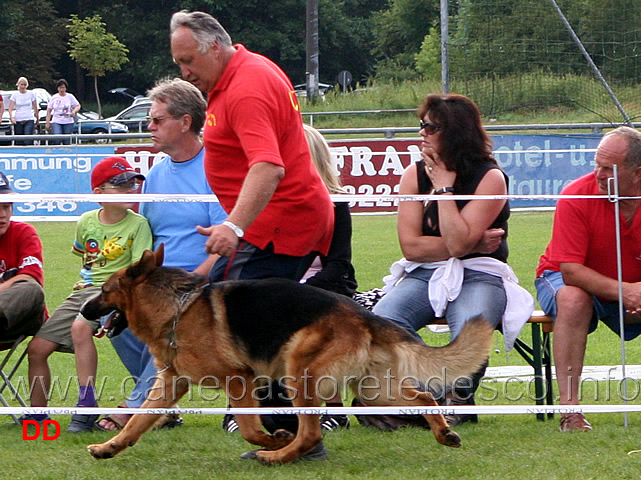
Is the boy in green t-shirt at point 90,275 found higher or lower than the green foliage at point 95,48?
lower

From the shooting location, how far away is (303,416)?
430 centimetres

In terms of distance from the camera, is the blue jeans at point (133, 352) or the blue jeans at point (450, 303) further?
the blue jeans at point (133, 352)

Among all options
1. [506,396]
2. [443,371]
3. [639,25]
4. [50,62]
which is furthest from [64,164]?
[50,62]

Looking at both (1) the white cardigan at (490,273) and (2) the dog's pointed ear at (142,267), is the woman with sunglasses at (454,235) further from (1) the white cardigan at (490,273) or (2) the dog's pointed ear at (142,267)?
(2) the dog's pointed ear at (142,267)

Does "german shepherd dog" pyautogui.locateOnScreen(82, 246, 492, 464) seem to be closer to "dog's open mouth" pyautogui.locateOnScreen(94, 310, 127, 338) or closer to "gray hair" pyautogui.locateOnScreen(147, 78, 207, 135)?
"dog's open mouth" pyautogui.locateOnScreen(94, 310, 127, 338)

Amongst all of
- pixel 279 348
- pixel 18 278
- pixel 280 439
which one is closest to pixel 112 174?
pixel 18 278

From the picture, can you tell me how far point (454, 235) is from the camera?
5023mm

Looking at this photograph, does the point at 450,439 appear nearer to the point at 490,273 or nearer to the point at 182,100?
the point at 490,273

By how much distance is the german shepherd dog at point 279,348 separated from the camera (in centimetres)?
423

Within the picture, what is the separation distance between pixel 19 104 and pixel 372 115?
36.0ft

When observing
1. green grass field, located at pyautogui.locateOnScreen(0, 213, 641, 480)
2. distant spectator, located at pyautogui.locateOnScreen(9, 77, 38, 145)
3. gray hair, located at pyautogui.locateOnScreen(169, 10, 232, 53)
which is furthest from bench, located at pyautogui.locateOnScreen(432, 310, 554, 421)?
distant spectator, located at pyautogui.locateOnScreen(9, 77, 38, 145)

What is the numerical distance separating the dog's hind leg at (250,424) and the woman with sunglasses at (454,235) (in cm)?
95

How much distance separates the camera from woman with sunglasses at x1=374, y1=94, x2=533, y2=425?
504 cm

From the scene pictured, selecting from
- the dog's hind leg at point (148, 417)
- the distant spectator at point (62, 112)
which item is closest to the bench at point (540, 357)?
the dog's hind leg at point (148, 417)
